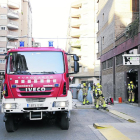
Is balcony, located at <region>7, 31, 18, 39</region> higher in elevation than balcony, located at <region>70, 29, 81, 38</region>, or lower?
lower

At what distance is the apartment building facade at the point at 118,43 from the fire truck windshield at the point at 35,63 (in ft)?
35.2

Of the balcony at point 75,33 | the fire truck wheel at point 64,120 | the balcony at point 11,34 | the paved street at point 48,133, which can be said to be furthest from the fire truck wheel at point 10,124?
the balcony at point 75,33

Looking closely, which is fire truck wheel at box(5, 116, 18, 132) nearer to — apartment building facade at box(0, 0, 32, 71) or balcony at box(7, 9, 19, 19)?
apartment building facade at box(0, 0, 32, 71)

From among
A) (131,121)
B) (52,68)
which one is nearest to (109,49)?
(131,121)

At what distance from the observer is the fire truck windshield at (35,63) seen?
8578 millimetres

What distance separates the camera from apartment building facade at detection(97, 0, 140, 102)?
20.2 metres

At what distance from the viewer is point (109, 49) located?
2689 cm

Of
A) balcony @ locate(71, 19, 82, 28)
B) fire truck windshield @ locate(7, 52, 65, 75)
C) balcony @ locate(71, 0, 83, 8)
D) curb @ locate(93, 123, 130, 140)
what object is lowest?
curb @ locate(93, 123, 130, 140)

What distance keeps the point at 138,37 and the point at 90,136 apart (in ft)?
38.7

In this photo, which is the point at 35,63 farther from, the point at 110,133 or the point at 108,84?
the point at 108,84

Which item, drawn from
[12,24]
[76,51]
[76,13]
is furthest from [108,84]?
[76,13]

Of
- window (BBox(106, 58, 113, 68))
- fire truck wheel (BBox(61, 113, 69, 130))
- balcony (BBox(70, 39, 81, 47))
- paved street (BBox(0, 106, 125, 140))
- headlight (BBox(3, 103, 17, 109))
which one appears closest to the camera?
paved street (BBox(0, 106, 125, 140))

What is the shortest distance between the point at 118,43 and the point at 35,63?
15996 mm

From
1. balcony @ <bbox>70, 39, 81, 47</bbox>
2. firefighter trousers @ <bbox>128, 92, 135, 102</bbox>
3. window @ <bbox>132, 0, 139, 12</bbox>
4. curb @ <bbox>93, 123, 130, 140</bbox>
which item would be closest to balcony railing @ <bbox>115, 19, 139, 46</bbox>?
window @ <bbox>132, 0, 139, 12</bbox>
